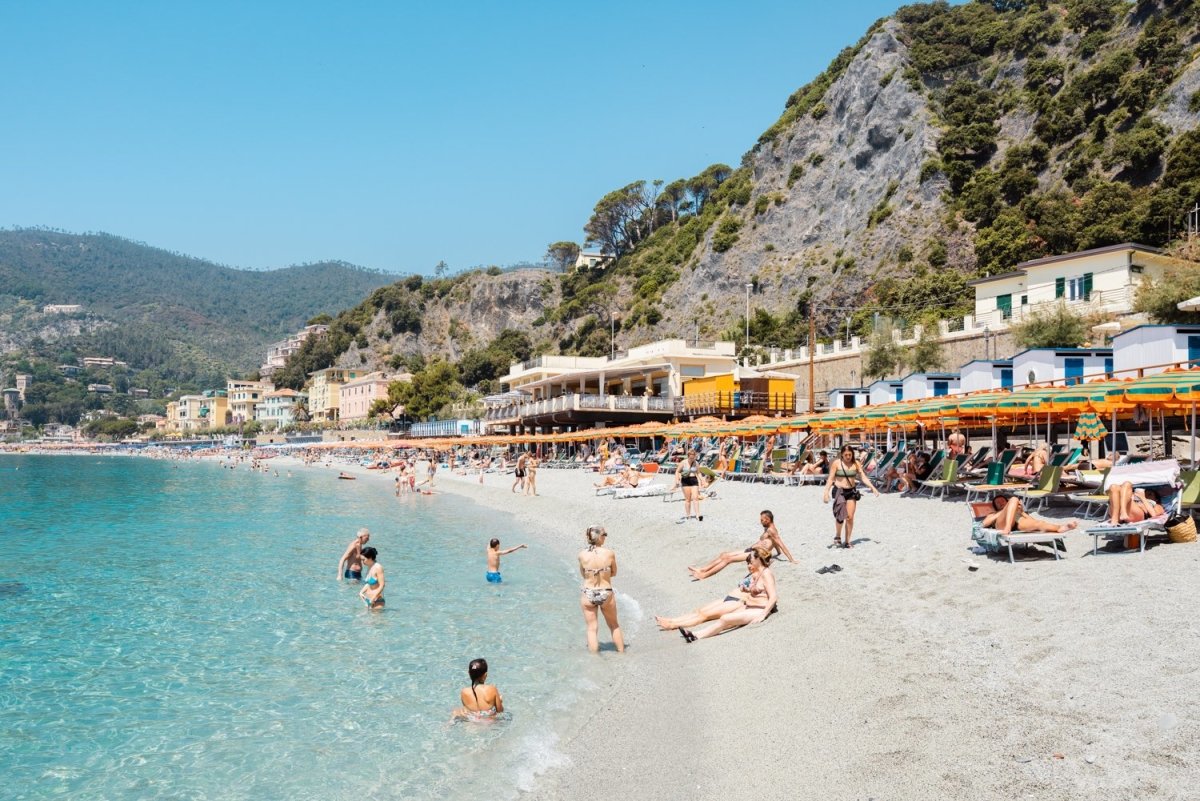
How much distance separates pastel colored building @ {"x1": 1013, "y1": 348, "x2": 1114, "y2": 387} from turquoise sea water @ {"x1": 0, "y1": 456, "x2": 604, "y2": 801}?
12.3 meters

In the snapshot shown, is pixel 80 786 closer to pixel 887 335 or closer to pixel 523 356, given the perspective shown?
pixel 887 335

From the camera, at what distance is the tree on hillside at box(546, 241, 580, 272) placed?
118938mm

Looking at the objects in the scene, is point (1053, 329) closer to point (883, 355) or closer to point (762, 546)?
point (883, 355)

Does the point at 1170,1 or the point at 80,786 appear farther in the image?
the point at 1170,1

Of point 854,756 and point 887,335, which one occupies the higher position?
point 887,335

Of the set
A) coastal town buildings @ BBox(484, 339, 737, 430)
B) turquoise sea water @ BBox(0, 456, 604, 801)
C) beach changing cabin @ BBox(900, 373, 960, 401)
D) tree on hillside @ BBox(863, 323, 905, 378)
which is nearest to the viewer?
turquoise sea water @ BBox(0, 456, 604, 801)

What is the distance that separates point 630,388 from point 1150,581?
42872 mm

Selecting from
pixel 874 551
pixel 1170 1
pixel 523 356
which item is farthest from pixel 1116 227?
pixel 523 356

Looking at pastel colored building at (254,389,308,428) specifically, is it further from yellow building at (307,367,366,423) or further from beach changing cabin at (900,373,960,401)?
beach changing cabin at (900,373,960,401)

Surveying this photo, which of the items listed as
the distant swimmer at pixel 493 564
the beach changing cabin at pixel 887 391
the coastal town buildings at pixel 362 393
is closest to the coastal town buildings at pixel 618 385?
the beach changing cabin at pixel 887 391

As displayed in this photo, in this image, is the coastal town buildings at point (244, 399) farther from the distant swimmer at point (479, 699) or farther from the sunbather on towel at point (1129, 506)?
the sunbather on towel at point (1129, 506)

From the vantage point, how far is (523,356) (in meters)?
96.3

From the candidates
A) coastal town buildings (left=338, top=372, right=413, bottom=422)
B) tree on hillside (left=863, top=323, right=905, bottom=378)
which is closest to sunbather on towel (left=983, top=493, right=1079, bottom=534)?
tree on hillside (left=863, top=323, right=905, bottom=378)

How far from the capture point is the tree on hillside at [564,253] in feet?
390
